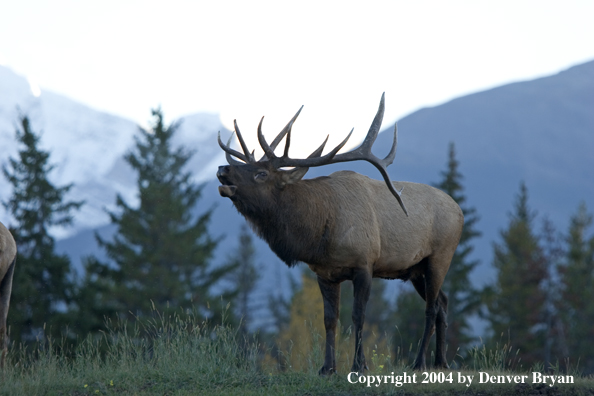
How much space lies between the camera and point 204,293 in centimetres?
3161

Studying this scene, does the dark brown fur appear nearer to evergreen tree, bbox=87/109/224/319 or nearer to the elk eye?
the elk eye

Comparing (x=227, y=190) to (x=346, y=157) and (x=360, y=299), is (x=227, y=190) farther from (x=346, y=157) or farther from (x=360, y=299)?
(x=360, y=299)

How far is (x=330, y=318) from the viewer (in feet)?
24.1

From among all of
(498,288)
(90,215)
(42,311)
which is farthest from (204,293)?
(90,215)

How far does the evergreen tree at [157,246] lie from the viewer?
29.3m

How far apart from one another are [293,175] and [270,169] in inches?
11.3

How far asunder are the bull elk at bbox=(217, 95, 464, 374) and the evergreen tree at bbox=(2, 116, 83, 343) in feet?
63.0

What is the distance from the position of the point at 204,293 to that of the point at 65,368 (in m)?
24.4

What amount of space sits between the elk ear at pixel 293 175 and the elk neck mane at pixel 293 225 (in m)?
0.15

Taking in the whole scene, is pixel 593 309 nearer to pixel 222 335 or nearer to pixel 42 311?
pixel 42 311

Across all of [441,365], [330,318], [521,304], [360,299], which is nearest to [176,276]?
[521,304]

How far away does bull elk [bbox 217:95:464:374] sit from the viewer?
714 cm

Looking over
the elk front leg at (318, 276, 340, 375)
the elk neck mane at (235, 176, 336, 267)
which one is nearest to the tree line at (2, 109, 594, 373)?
the elk front leg at (318, 276, 340, 375)

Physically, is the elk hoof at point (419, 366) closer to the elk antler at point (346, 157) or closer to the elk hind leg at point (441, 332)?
the elk hind leg at point (441, 332)
